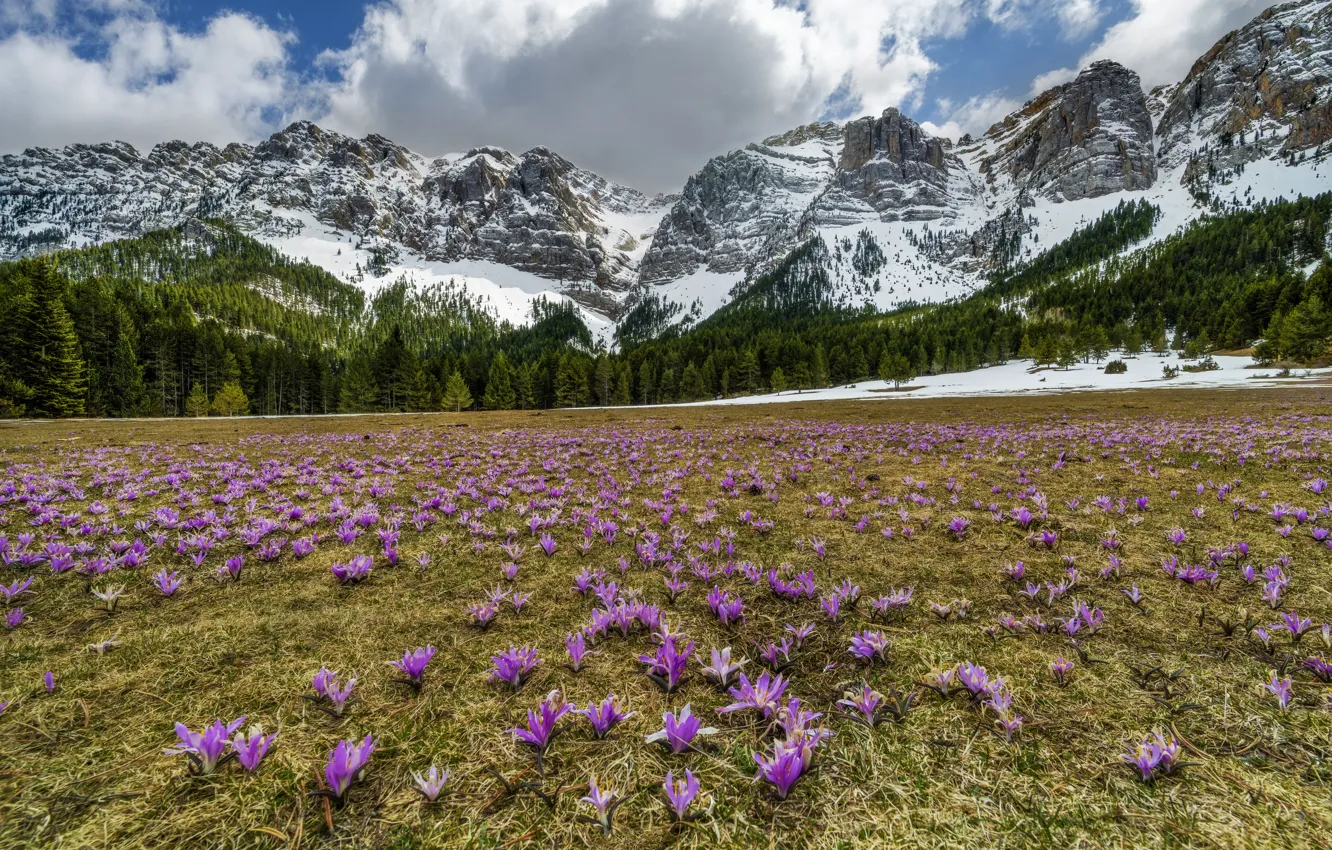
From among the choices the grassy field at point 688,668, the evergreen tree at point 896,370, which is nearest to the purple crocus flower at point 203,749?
the grassy field at point 688,668

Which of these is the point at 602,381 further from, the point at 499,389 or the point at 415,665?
the point at 415,665

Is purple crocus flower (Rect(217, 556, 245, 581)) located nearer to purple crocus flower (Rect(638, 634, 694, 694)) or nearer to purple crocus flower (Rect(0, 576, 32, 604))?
purple crocus flower (Rect(0, 576, 32, 604))

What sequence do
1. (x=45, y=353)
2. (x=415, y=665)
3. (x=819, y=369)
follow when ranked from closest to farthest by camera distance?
(x=415, y=665)
(x=45, y=353)
(x=819, y=369)

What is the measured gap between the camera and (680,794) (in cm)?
176

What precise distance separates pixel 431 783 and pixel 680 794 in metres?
0.95

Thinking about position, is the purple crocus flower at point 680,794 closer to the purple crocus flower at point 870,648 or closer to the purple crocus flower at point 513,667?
the purple crocus flower at point 513,667

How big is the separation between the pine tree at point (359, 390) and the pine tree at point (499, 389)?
16.8 meters

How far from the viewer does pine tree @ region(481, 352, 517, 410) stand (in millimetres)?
81688

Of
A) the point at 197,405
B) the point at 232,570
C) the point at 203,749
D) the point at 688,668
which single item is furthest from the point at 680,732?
the point at 197,405

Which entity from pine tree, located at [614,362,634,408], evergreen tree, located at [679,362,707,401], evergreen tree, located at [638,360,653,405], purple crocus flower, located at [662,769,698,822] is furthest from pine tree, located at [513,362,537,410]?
purple crocus flower, located at [662,769,698,822]

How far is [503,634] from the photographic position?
3.21 meters

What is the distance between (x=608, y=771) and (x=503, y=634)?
4.88 ft

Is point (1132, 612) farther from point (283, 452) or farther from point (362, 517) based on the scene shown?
point (283, 452)

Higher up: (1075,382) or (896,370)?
(896,370)
